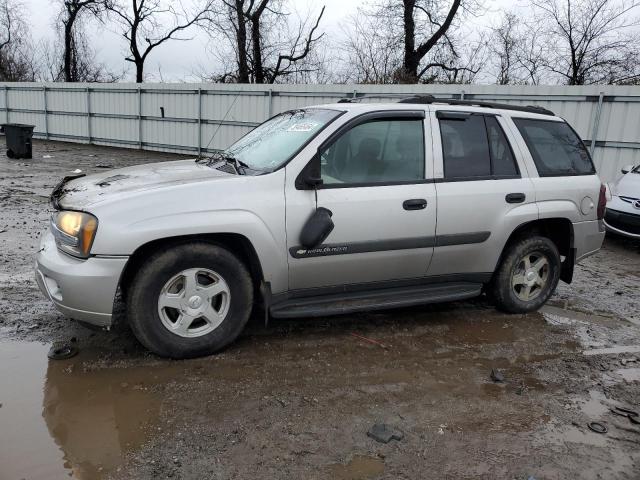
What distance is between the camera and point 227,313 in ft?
12.5

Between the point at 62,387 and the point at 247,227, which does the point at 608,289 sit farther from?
the point at 62,387

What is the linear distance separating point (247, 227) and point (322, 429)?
1.37m

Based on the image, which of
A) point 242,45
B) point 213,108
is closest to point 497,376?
point 213,108

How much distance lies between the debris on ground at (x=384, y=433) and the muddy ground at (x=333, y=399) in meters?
0.04

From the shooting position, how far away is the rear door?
4.32m

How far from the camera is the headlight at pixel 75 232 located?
3389 mm

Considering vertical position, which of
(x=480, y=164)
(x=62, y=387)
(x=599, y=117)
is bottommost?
(x=62, y=387)

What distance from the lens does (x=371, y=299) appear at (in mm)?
4168

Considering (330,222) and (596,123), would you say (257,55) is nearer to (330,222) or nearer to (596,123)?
(596,123)

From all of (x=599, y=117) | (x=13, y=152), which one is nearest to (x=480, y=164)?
(x=599, y=117)

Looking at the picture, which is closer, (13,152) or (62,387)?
(62,387)

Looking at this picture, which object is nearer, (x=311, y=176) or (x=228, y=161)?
(x=311, y=176)

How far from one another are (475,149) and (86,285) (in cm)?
313

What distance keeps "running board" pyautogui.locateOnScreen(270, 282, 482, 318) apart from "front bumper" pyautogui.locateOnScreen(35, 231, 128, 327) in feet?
3.53
